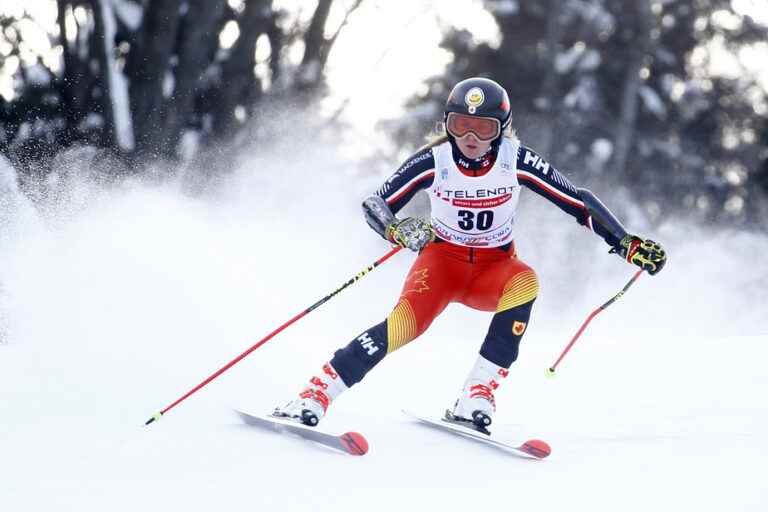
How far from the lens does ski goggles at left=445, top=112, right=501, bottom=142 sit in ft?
13.5

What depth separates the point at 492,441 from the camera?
3.79 metres

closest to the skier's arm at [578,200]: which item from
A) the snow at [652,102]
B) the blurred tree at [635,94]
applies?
the blurred tree at [635,94]

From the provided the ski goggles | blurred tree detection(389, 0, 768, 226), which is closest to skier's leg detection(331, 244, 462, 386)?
the ski goggles

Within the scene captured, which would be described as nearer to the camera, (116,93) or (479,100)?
(479,100)

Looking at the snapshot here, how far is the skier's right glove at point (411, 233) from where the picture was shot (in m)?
4.11

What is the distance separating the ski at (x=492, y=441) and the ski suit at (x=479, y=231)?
0.33 m

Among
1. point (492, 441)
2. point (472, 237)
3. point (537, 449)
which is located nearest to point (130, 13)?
point (472, 237)

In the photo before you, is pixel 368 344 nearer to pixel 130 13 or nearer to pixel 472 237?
pixel 472 237

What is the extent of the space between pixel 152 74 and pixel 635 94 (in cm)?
1188

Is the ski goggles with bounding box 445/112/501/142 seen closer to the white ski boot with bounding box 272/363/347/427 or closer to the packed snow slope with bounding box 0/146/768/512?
the white ski boot with bounding box 272/363/347/427

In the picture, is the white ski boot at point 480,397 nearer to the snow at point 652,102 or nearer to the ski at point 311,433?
the ski at point 311,433

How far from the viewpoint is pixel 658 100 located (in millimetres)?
20312

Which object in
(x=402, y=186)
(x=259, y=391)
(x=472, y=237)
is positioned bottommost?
(x=259, y=391)

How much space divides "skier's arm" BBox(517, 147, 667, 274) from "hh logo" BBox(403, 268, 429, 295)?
1.90ft
